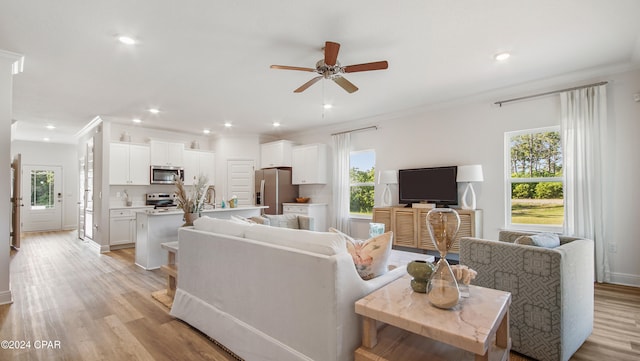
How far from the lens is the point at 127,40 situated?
275 centimetres

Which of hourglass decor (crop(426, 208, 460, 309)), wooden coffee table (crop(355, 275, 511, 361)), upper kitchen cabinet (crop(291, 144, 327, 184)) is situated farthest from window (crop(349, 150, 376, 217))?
hourglass decor (crop(426, 208, 460, 309))

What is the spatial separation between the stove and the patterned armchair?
252 inches

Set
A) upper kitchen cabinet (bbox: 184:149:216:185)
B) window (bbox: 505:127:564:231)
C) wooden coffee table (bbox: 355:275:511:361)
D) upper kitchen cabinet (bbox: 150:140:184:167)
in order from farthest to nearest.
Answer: upper kitchen cabinet (bbox: 184:149:216:185) < upper kitchen cabinet (bbox: 150:140:184:167) < window (bbox: 505:127:564:231) < wooden coffee table (bbox: 355:275:511:361)

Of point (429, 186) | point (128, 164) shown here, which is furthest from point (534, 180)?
point (128, 164)

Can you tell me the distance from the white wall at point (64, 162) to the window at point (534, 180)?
10571 mm

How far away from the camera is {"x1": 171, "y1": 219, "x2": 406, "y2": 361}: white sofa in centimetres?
152

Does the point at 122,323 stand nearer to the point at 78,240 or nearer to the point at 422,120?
the point at 422,120

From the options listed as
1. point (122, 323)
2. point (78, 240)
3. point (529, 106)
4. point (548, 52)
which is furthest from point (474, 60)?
point (78, 240)

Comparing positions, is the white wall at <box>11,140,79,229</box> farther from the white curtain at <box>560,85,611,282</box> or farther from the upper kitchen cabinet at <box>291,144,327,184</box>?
the white curtain at <box>560,85,611,282</box>

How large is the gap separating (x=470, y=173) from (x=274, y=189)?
4188mm

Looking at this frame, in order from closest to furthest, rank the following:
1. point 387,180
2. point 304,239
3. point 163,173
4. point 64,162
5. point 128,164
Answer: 1. point 304,239
2. point 387,180
3. point 128,164
4. point 163,173
5. point 64,162

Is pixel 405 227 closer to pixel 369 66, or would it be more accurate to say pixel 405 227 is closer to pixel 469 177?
pixel 469 177

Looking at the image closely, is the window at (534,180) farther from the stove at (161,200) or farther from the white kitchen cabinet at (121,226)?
the white kitchen cabinet at (121,226)

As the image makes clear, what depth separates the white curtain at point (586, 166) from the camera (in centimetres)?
352
